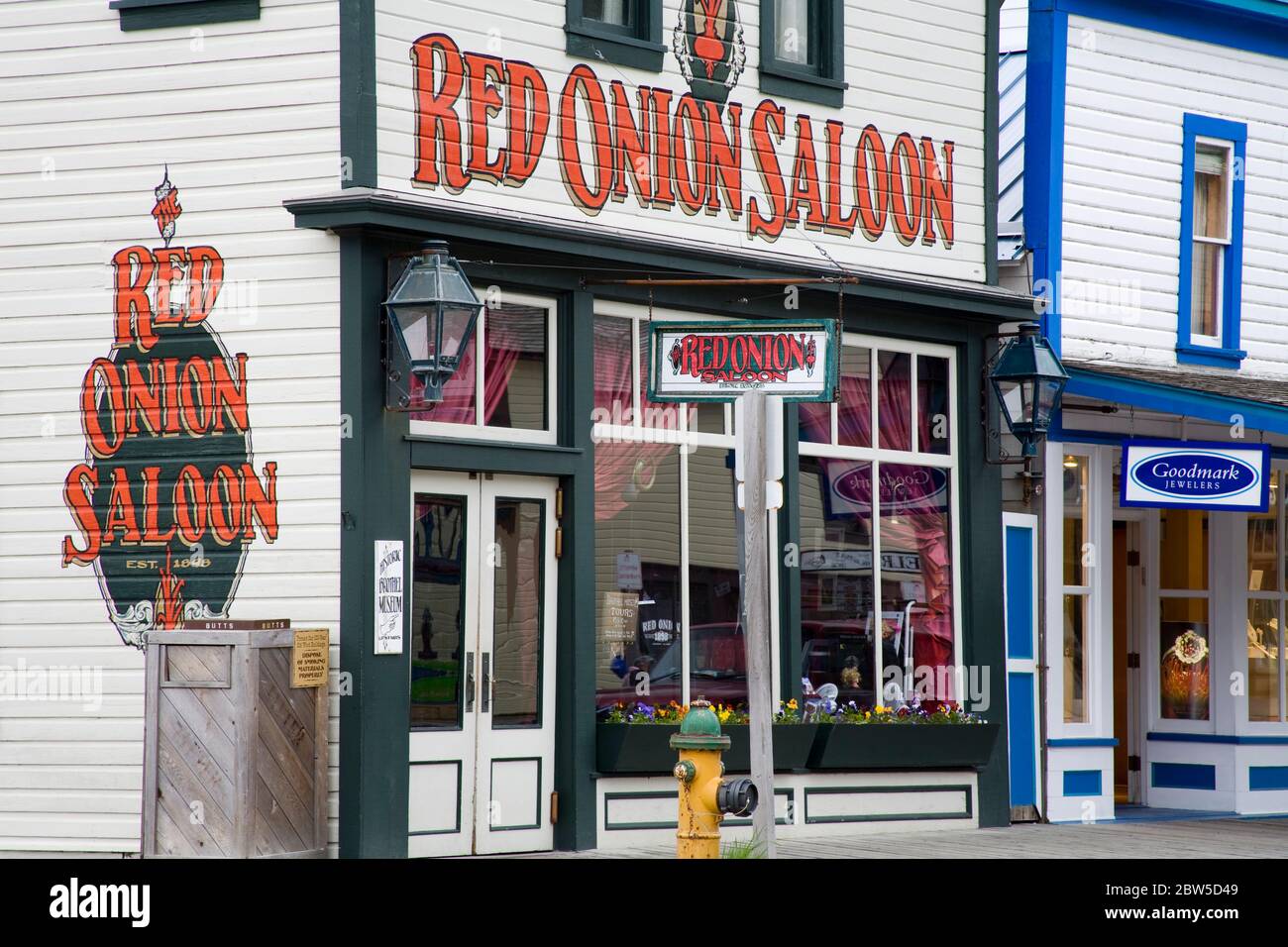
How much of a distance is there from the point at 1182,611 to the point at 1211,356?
230 cm

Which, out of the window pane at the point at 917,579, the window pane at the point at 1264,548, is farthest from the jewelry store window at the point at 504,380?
the window pane at the point at 1264,548

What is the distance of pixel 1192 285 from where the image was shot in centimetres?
1591

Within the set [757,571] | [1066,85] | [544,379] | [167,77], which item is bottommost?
[757,571]

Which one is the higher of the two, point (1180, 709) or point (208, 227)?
point (208, 227)

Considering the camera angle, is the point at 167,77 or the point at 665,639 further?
the point at 665,639

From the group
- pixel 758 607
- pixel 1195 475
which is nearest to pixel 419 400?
pixel 758 607

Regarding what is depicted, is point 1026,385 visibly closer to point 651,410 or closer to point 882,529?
point 882,529

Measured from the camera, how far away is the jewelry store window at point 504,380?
11.4m

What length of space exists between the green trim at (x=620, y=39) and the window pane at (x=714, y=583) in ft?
8.98

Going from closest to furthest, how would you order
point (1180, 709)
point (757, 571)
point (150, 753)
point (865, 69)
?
1. point (757, 571)
2. point (150, 753)
3. point (865, 69)
4. point (1180, 709)

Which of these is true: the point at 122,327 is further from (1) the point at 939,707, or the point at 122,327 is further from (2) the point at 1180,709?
(2) the point at 1180,709

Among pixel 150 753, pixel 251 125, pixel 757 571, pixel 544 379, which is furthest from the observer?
pixel 544 379

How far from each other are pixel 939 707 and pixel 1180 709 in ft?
11.4

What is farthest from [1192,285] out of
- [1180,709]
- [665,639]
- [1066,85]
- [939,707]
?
[665,639]
